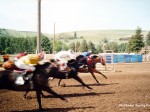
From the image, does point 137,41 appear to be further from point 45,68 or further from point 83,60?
point 45,68

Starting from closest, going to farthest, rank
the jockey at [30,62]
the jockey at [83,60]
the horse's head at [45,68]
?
the jockey at [30,62] < the horse's head at [45,68] < the jockey at [83,60]

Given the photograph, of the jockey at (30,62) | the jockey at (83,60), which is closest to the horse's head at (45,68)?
the jockey at (30,62)

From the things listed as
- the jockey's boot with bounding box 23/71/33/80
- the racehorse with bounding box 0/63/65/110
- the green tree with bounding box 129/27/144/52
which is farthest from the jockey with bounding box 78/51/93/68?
the green tree with bounding box 129/27/144/52

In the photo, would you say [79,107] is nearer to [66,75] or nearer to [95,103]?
[95,103]

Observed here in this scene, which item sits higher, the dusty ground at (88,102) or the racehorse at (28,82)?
the racehorse at (28,82)

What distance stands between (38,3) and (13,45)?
91675 millimetres

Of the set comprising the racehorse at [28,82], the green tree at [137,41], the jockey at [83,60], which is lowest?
the racehorse at [28,82]

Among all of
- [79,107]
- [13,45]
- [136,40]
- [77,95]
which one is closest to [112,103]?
[79,107]

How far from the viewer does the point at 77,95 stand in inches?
496

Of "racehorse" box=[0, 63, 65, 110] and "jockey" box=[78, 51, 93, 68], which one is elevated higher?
"jockey" box=[78, 51, 93, 68]

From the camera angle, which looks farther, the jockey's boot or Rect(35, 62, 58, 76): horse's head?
Rect(35, 62, 58, 76): horse's head

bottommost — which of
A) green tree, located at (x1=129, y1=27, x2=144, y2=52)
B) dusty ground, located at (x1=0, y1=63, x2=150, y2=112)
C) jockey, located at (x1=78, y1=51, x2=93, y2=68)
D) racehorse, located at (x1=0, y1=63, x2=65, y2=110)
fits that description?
dusty ground, located at (x1=0, y1=63, x2=150, y2=112)

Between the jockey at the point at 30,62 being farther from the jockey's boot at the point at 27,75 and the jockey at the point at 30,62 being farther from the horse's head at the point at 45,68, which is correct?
the horse's head at the point at 45,68

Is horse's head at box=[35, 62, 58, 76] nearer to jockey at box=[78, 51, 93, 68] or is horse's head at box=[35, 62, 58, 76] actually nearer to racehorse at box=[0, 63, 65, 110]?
racehorse at box=[0, 63, 65, 110]
